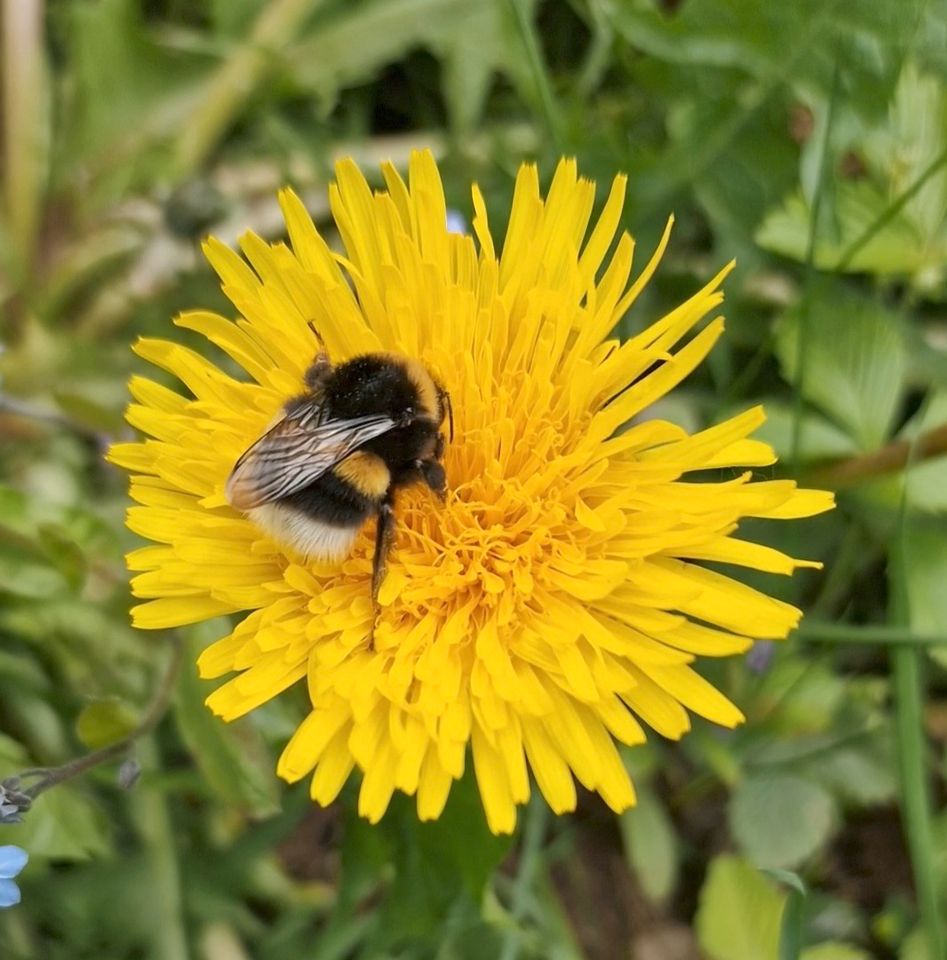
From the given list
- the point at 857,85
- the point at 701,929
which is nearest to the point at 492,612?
the point at 701,929

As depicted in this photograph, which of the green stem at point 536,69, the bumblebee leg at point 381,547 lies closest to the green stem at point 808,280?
the green stem at point 536,69

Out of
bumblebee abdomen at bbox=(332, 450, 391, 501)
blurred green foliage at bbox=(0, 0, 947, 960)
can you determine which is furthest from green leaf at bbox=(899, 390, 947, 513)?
bumblebee abdomen at bbox=(332, 450, 391, 501)

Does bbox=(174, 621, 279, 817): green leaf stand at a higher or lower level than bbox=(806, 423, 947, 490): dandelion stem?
lower

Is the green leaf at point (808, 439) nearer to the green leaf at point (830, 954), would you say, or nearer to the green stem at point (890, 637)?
the green stem at point (890, 637)

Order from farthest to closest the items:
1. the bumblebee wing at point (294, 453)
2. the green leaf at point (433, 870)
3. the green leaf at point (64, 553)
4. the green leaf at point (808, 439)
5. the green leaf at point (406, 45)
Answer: the green leaf at point (406, 45) → the green leaf at point (808, 439) → the green leaf at point (64, 553) → the green leaf at point (433, 870) → the bumblebee wing at point (294, 453)

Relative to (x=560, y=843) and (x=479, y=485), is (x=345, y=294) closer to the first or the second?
(x=479, y=485)

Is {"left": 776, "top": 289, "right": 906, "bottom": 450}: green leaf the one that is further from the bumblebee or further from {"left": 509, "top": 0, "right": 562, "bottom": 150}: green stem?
the bumblebee
